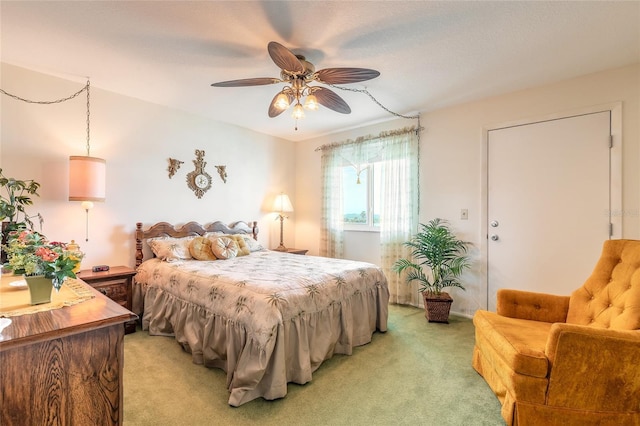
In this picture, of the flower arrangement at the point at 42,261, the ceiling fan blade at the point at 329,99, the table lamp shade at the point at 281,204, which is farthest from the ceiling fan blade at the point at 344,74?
the table lamp shade at the point at 281,204

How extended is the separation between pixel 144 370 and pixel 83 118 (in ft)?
8.34

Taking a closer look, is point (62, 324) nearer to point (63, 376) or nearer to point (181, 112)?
point (63, 376)

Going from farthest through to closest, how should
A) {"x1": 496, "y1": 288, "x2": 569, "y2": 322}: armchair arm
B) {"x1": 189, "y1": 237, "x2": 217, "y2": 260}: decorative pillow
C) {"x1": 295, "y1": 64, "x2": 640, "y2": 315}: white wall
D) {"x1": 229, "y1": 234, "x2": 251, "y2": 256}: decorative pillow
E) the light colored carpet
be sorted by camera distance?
{"x1": 229, "y1": 234, "x2": 251, "y2": 256}: decorative pillow, {"x1": 189, "y1": 237, "x2": 217, "y2": 260}: decorative pillow, {"x1": 295, "y1": 64, "x2": 640, "y2": 315}: white wall, {"x1": 496, "y1": 288, "x2": 569, "y2": 322}: armchair arm, the light colored carpet

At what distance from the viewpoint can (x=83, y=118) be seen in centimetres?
301

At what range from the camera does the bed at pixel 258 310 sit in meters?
1.88

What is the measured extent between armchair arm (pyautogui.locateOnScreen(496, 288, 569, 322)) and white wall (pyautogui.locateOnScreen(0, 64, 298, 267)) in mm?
3425

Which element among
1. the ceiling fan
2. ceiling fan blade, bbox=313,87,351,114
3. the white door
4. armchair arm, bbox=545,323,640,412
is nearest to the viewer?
armchair arm, bbox=545,323,640,412

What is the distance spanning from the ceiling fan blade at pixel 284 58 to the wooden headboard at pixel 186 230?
8.14 ft

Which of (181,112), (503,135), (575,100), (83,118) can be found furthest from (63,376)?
(575,100)

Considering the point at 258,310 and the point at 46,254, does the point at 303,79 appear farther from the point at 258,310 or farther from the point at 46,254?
the point at 46,254

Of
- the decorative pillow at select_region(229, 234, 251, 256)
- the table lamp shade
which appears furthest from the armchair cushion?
the table lamp shade

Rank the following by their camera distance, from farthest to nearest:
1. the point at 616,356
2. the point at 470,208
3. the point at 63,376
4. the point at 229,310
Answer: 1. the point at 470,208
2. the point at 229,310
3. the point at 616,356
4. the point at 63,376

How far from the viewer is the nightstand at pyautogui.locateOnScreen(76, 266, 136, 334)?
274 cm

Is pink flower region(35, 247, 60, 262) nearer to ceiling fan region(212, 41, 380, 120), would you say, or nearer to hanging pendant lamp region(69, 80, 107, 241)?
ceiling fan region(212, 41, 380, 120)
